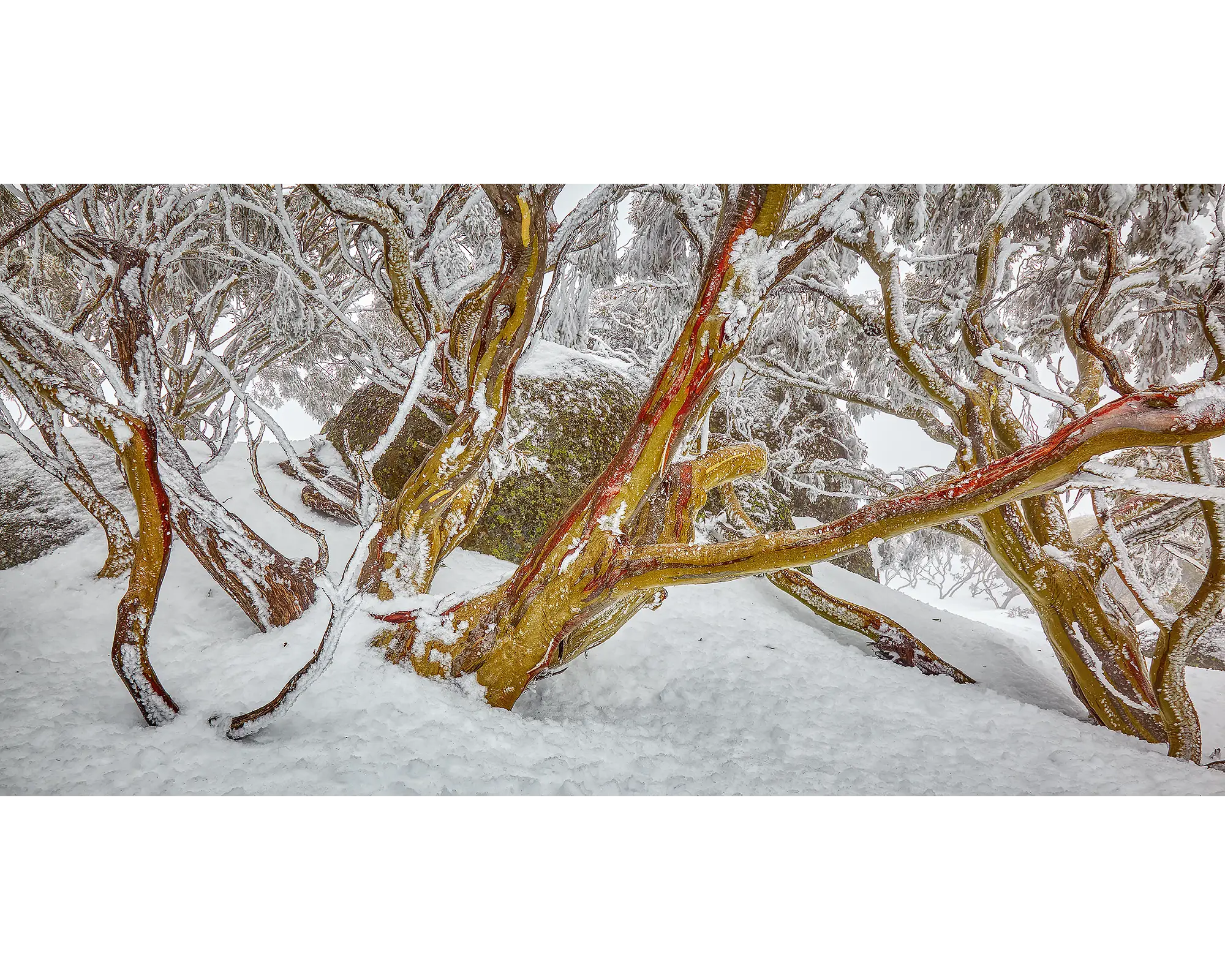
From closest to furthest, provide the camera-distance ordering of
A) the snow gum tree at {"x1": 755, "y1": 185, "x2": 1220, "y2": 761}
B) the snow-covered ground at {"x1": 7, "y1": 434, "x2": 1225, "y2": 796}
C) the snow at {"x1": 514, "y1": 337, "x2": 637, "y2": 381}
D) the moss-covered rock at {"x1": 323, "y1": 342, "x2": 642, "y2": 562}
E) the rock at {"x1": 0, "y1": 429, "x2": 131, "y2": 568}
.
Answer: the snow-covered ground at {"x1": 7, "y1": 434, "x2": 1225, "y2": 796}
the snow gum tree at {"x1": 755, "y1": 185, "x2": 1220, "y2": 761}
the rock at {"x1": 0, "y1": 429, "x2": 131, "y2": 568}
the moss-covered rock at {"x1": 323, "y1": 342, "x2": 642, "y2": 562}
the snow at {"x1": 514, "y1": 337, "x2": 637, "y2": 381}

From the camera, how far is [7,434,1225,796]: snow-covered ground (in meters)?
1.03

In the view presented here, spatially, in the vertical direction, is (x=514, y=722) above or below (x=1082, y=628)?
below

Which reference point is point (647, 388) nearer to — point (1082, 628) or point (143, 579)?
point (143, 579)

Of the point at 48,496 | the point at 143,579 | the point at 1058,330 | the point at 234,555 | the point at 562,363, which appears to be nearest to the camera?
the point at 143,579

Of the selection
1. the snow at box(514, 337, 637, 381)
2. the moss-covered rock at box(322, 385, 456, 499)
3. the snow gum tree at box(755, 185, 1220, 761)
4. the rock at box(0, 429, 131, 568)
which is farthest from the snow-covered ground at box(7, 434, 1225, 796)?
the snow at box(514, 337, 637, 381)

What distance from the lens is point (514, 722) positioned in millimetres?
1171

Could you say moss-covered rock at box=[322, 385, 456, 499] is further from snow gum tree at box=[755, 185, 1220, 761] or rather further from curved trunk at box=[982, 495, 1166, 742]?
curved trunk at box=[982, 495, 1166, 742]

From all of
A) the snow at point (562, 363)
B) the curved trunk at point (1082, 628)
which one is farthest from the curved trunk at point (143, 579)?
the curved trunk at point (1082, 628)

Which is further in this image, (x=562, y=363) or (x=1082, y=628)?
(x=562, y=363)

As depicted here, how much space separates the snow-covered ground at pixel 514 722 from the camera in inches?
40.6

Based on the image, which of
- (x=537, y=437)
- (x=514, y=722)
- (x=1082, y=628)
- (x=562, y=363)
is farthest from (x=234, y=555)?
(x=1082, y=628)

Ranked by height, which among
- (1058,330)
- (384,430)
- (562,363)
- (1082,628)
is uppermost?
(1058,330)
